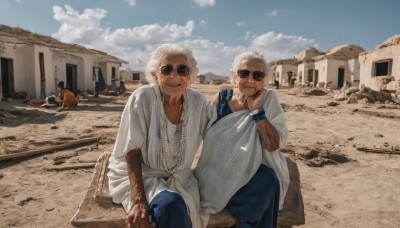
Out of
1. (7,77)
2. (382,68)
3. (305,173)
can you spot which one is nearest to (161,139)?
(305,173)

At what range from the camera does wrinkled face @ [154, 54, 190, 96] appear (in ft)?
7.88

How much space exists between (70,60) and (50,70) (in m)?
3.04

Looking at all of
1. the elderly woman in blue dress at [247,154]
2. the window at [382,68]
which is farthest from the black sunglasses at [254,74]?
the window at [382,68]

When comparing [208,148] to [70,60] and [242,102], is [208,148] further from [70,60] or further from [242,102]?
[70,60]

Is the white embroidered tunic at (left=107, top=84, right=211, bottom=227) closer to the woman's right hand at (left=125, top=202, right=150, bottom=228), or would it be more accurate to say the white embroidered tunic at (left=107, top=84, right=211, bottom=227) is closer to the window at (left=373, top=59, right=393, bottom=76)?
the woman's right hand at (left=125, top=202, right=150, bottom=228)

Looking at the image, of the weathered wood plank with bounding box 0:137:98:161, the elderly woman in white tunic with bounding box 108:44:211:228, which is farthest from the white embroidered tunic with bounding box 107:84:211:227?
the weathered wood plank with bounding box 0:137:98:161

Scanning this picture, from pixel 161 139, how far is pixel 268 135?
0.80m

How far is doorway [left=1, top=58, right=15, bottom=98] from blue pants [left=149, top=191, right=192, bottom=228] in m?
16.0

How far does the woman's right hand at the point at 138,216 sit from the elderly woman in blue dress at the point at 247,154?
1.59ft

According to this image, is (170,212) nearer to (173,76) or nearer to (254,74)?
(173,76)

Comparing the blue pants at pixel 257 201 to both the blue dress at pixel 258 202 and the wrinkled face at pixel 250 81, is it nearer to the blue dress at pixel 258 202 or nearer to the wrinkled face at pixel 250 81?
the blue dress at pixel 258 202

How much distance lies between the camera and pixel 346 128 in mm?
8688

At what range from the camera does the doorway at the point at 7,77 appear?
15.2m

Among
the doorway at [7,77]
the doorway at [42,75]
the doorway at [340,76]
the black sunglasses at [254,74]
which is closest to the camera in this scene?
the black sunglasses at [254,74]
